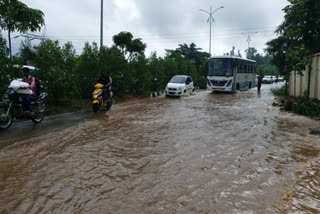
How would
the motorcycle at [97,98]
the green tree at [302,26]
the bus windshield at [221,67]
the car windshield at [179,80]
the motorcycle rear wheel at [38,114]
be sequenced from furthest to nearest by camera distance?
the bus windshield at [221,67]
the car windshield at [179,80]
the green tree at [302,26]
the motorcycle at [97,98]
the motorcycle rear wheel at [38,114]

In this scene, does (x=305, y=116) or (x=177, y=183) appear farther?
(x=305, y=116)

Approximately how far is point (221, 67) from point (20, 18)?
668 inches

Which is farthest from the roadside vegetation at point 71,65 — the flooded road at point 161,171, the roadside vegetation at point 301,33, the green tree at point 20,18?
the roadside vegetation at point 301,33

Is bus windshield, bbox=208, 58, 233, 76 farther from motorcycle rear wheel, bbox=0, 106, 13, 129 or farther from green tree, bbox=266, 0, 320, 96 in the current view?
motorcycle rear wheel, bbox=0, 106, 13, 129

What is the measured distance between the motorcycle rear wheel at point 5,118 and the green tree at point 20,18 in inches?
117

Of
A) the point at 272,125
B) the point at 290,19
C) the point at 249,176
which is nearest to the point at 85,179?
the point at 249,176

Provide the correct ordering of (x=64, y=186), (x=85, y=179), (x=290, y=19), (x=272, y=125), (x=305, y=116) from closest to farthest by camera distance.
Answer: (x=64, y=186) < (x=85, y=179) < (x=272, y=125) < (x=305, y=116) < (x=290, y=19)

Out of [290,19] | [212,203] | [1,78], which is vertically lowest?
[212,203]

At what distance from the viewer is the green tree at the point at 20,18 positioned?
32.9 feet

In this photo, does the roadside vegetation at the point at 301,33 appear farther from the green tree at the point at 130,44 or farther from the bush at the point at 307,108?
the green tree at the point at 130,44

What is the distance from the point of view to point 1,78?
9.09 m

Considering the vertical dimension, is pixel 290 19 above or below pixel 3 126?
above

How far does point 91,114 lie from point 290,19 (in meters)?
12.2

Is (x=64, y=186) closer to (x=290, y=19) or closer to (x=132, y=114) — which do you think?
(x=132, y=114)
